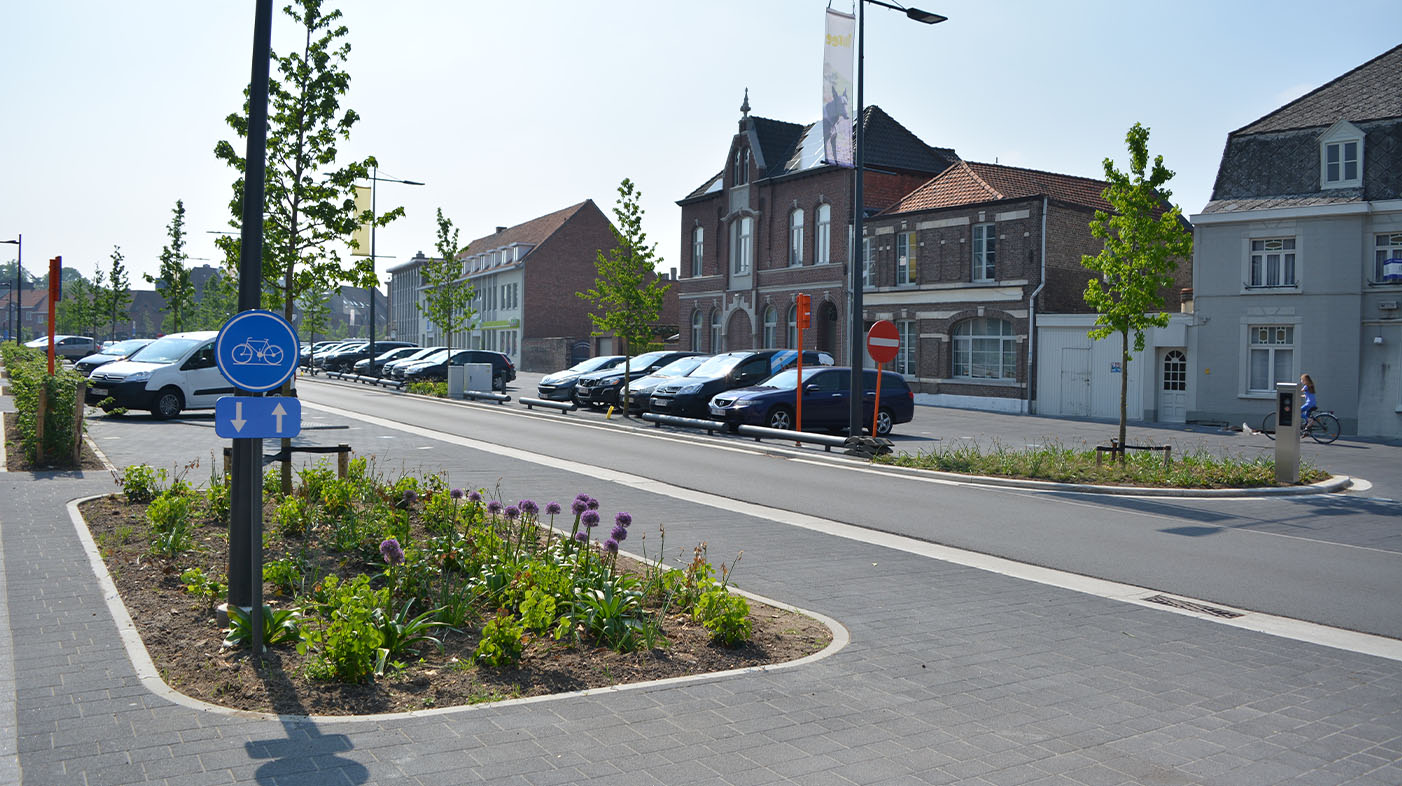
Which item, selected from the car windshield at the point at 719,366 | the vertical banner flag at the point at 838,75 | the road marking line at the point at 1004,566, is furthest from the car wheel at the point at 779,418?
the road marking line at the point at 1004,566

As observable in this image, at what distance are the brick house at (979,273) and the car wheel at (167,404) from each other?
75.8 ft

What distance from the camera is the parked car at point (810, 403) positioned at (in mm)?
22438

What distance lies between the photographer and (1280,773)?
437 centimetres

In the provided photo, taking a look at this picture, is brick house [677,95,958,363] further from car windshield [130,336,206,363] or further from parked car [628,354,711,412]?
car windshield [130,336,206,363]

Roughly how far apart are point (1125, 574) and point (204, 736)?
23.2 feet

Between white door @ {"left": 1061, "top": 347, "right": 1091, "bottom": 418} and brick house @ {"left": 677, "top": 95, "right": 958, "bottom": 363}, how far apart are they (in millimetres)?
9807

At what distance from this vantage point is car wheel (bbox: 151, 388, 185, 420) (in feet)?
74.5

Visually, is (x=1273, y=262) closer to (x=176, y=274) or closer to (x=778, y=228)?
(x=778, y=228)

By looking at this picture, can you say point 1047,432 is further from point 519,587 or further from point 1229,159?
point 519,587

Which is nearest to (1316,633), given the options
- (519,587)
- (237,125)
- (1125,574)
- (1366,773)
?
(1125,574)

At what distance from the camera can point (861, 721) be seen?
4.88 metres

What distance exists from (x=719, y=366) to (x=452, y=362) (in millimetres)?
15892

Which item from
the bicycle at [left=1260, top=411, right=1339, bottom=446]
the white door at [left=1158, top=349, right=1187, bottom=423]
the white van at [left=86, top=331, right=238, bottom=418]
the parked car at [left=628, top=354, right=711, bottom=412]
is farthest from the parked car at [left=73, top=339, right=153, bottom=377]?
the white door at [left=1158, top=349, right=1187, bottom=423]

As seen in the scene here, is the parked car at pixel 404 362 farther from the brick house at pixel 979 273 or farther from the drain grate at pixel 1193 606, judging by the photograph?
the drain grate at pixel 1193 606
